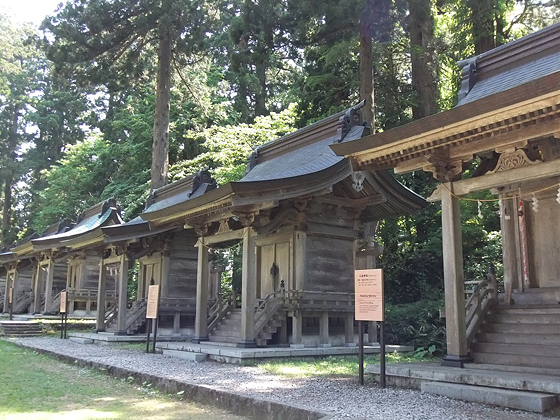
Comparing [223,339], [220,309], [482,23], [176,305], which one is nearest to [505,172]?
[223,339]

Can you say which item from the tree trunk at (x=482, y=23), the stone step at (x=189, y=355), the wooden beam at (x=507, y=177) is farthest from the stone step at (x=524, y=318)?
the tree trunk at (x=482, y=23)

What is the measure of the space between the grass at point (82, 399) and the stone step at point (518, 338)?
4.57 m

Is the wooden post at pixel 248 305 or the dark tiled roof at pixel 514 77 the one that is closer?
the dark tiled roof at pixel 514 77

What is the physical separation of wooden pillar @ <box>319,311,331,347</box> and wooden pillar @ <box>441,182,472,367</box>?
5043 millimetres

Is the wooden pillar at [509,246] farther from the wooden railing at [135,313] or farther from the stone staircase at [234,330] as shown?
the wooden railing at [135,313]

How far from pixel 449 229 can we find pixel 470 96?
2.32m

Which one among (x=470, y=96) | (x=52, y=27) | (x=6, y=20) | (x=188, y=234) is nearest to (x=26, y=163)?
(x=6, y=20)

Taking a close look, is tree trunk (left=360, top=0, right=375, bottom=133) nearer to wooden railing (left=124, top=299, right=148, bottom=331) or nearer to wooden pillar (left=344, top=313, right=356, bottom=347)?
wooden pillar (left=344, top=313, right=356, bottom=347)

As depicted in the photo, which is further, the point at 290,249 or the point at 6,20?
the point at 6,20

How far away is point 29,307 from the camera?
2995 cm

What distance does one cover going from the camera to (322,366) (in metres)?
10.6

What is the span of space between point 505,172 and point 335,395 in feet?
13.7

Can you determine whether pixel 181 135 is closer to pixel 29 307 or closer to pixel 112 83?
pixel 112 83

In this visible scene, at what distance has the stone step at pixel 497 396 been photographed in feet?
20.2
